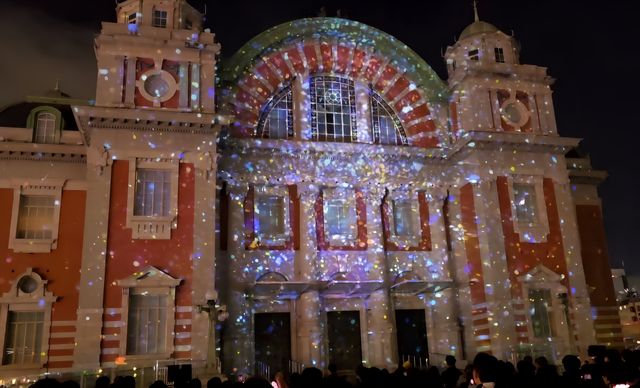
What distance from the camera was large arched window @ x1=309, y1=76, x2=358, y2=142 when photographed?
78.1ft

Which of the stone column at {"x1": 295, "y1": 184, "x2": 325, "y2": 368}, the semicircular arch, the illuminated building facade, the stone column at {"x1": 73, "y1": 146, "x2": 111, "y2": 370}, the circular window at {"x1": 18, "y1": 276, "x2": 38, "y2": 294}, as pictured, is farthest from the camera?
the semicircular arch

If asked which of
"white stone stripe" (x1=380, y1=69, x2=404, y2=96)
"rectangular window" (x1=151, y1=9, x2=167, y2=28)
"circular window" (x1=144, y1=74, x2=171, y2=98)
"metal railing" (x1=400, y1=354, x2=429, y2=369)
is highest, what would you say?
"rectangular window" (x1=151, y1=9, x2=167, y2=28)

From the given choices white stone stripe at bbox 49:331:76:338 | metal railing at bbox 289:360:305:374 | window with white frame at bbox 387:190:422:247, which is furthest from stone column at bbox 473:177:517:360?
white stone stripe at bbox 49:331:76:338

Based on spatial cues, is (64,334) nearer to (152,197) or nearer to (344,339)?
(152,197)

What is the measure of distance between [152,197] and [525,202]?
539 inches

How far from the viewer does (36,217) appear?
21328 millimetres

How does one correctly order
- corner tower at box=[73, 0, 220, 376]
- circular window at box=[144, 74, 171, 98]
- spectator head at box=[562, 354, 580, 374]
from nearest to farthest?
spectator head at box=[562, 354, 580, 374], corner tower at box=[73, 0, 220, 376], circular window at box=[144, 74, 171, 98]

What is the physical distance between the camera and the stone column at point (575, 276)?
22.1 m

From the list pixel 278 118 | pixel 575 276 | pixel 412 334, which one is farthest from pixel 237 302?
pixel 575 276

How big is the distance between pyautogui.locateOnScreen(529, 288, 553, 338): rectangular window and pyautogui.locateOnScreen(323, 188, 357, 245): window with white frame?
681 cm

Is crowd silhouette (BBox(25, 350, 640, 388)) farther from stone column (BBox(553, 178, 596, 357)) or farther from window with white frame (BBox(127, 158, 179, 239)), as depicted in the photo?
stone column (BBox(553, 178, 596, 357))

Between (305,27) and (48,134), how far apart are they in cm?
1021

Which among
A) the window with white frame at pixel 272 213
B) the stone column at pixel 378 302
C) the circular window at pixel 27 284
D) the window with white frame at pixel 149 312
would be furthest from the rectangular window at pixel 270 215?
the circular window at pixel 27 284

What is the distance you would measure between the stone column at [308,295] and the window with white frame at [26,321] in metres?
8.15
